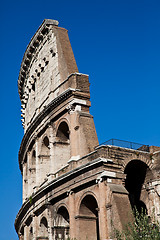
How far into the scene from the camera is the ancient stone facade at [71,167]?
72.9 feet

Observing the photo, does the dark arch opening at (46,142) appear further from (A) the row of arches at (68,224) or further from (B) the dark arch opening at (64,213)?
(B) the dark arch opening at (64,213)

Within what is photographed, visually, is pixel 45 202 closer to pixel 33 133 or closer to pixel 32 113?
pixel 33 133

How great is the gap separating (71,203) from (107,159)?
11.8 feet

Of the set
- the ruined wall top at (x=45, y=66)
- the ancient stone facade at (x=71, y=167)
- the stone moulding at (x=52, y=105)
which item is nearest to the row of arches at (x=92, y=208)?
the ancient stone facade at (x=71, y=167)

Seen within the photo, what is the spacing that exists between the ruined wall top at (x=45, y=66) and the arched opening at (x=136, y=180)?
7.12 m

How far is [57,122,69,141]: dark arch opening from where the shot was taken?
90.9 ft

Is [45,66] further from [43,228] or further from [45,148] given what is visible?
[43,228]

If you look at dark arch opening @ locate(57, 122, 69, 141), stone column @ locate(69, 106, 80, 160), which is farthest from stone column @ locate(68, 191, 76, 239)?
dark arch opening @ locate(57, 122, 69, 141)

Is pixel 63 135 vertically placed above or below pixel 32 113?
below

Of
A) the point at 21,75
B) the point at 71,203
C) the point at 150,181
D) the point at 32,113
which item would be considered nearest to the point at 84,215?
the point at 71,203

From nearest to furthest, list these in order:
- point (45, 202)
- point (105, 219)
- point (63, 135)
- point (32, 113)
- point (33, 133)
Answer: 1. point (105, 219)
2. point (45, 202)
3. point (63, 135)
4. point (33, 133)
5. point (32, 113)

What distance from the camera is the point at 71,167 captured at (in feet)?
81.2

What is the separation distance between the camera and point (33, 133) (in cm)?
3167

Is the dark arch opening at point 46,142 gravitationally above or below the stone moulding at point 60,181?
above
